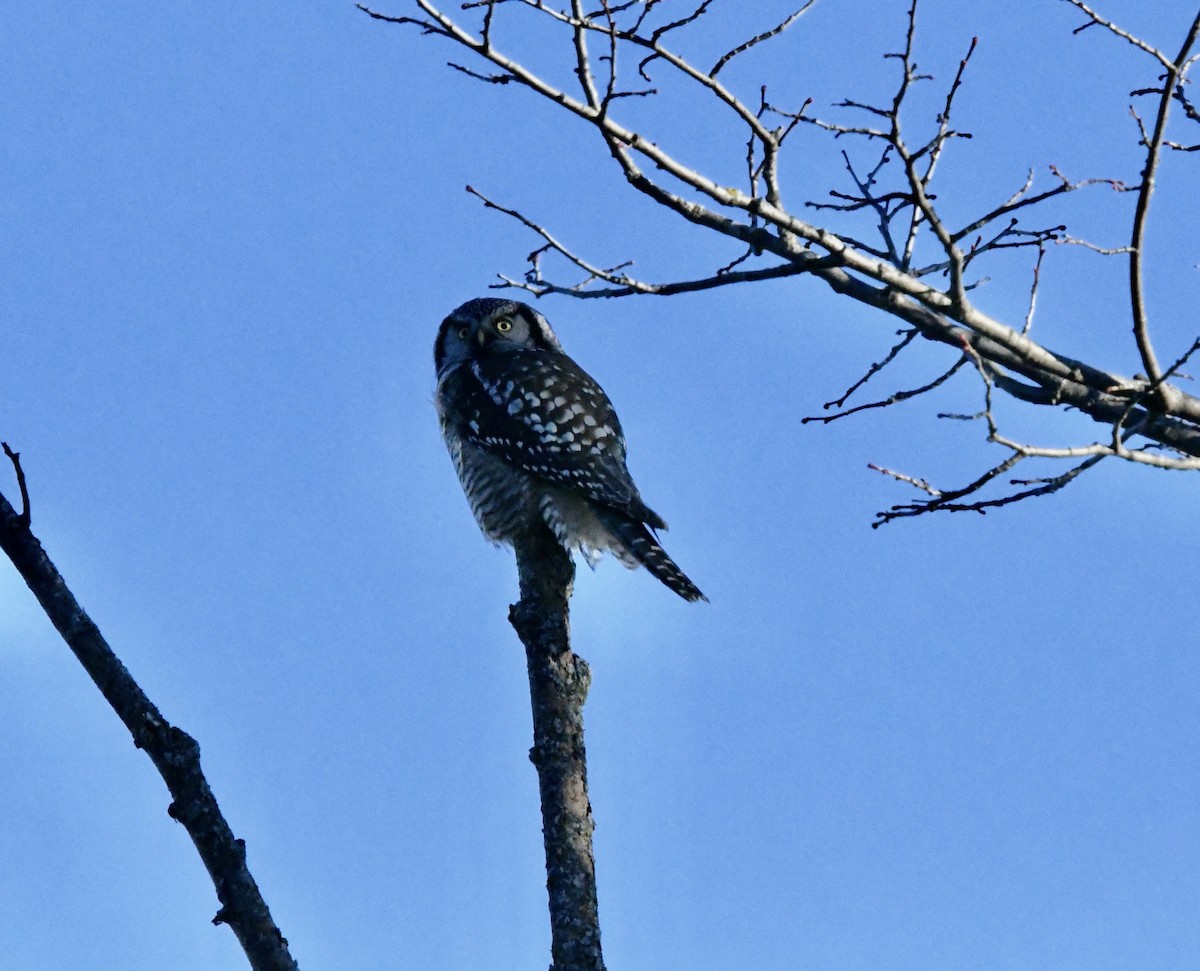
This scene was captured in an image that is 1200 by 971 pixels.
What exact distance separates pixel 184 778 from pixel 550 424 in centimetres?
395

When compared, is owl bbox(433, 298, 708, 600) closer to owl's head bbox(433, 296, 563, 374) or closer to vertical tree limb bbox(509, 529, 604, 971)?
owl's head bbox(433, 296, 563, 374)

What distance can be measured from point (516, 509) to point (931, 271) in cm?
317

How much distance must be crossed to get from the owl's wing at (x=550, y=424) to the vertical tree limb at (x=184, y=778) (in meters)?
3.44

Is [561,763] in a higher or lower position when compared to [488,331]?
lower

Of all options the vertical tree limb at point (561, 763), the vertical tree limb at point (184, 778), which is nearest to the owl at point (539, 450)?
the vertical tree limb at point (561, 763)

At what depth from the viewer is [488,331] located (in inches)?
317

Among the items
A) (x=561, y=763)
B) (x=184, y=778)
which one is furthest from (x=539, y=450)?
(x=184, y=778)

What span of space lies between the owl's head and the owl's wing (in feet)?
1.04

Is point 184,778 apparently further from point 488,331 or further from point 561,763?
point 488,331

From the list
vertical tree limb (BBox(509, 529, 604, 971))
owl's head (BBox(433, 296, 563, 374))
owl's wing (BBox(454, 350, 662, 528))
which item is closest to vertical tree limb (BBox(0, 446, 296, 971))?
vertical tree limb (BBox(509, 529, 604, 971))

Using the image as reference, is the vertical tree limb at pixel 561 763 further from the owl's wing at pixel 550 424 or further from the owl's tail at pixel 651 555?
the owl's wing at pixel 550 424

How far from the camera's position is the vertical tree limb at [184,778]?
3158 millimetres

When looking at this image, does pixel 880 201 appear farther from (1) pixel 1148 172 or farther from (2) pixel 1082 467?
(2) pixel 1082 467

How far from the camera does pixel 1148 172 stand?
3754 mm
